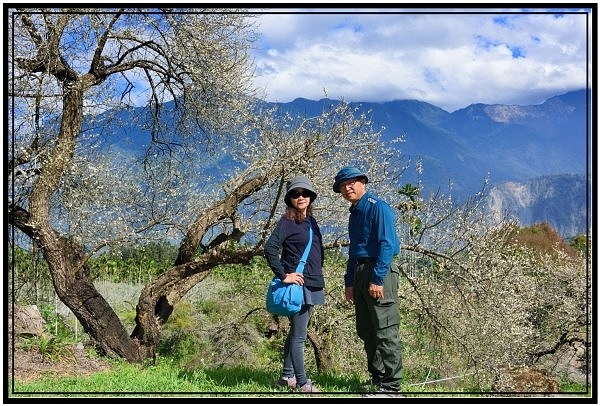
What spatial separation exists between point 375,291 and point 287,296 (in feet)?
2.00

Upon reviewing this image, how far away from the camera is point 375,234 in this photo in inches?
177

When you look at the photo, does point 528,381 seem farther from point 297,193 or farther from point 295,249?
point 297,193

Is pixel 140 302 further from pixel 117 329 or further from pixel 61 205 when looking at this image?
pixel 61 205

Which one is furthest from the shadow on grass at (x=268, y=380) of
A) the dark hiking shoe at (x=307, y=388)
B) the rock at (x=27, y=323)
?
the rock at (x=27, y=323)

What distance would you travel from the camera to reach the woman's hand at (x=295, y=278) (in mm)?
4527

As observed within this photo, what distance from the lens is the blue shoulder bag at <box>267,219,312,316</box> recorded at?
449cm

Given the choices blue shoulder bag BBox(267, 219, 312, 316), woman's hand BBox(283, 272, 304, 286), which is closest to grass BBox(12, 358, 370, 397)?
blue shoulder bag BBox(267, 219, 312, 316)

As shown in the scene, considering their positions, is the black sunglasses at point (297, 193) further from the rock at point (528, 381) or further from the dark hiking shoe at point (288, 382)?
→ the rock at point (528, 381)

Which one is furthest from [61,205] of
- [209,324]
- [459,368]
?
[459,368]

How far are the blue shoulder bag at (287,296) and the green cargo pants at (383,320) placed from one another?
397mm

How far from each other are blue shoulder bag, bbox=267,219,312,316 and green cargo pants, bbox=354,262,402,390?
40cm

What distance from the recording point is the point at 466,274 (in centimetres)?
845

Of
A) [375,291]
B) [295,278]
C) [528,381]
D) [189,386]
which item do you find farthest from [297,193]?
[528,381]

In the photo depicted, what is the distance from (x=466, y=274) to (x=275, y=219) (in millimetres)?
2607
